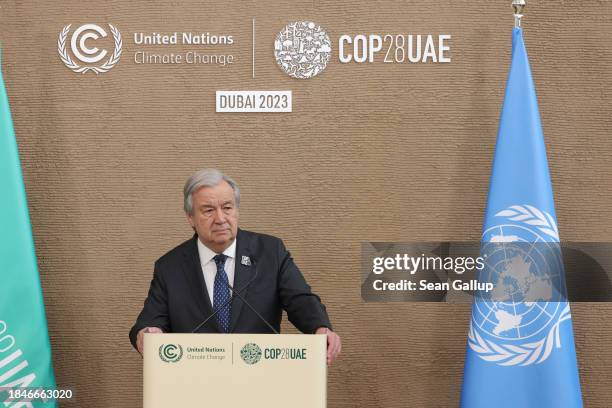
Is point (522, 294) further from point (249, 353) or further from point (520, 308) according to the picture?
point (249, 353)

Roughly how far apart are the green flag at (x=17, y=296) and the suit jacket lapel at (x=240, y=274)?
1.04m

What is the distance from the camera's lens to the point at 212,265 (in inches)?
111

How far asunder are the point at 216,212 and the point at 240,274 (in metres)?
0.23

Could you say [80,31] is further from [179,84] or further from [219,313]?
[219,313]

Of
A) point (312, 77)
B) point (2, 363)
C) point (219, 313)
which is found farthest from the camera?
point (312, 77)

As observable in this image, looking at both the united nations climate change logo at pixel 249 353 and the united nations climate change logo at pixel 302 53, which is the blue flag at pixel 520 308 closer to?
the united nations climate change logo at pixel 302 53

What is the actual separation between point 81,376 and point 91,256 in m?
0.55

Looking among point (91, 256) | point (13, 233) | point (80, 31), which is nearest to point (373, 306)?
point (91, 256)

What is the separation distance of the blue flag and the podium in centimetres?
130

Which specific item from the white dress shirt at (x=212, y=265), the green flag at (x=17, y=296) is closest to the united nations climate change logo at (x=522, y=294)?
the white dress shirt at (x=212, y=265)

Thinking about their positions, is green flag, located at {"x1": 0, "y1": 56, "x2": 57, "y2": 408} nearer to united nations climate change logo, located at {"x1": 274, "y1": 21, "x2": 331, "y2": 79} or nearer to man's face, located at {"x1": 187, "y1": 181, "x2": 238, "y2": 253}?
man's face, located at {"x1": 187, "y1": 181, "x2": 238, "y2": 253}

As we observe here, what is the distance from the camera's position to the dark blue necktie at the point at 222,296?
2727 millimetres

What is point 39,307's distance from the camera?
10.9 ft

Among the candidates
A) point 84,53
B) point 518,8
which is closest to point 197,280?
point 84,53
